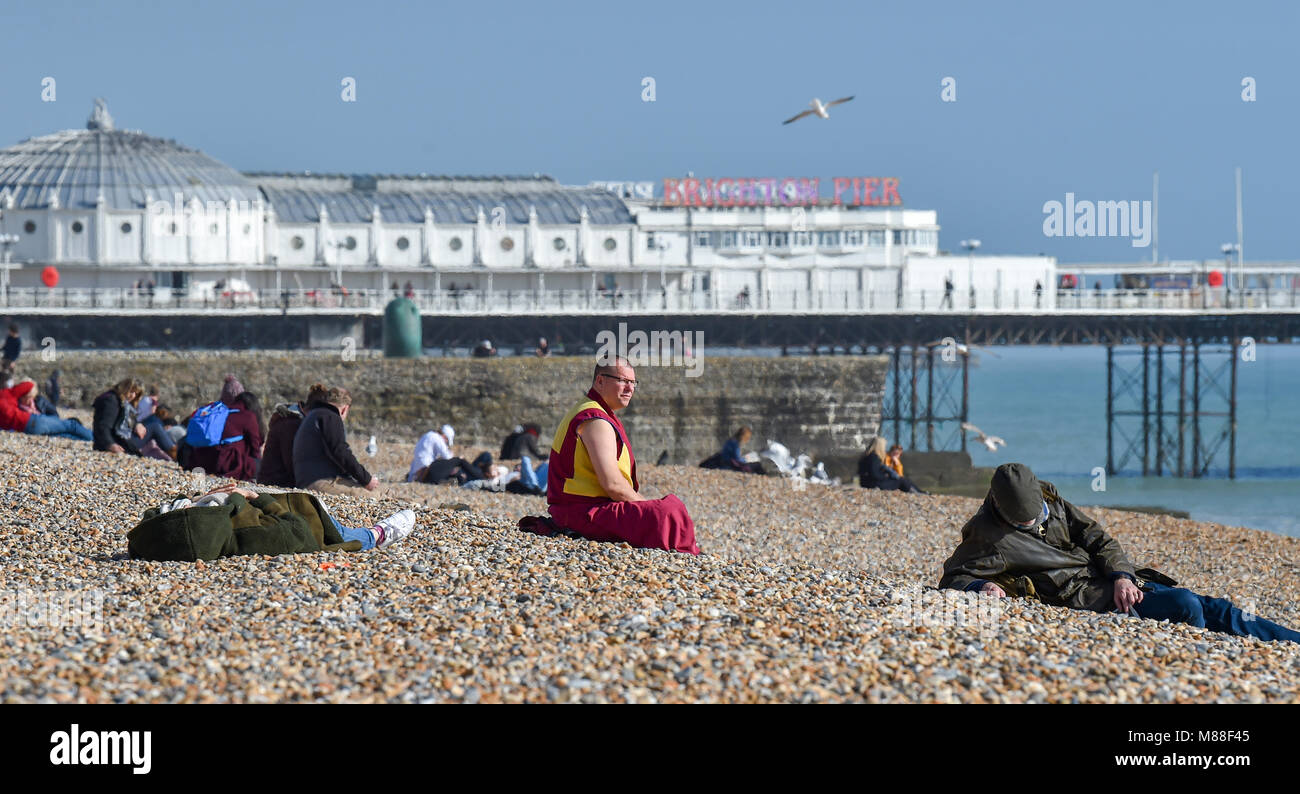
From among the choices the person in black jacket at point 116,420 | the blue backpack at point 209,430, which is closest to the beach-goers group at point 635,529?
the blue backpack at point 209,430

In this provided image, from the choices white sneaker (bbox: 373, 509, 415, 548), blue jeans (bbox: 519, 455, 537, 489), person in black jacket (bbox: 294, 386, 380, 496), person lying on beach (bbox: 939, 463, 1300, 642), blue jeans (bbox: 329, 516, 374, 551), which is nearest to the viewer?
person lying on beach (bbox: 939, 463, 1300, 642)

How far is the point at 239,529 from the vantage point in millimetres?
7680

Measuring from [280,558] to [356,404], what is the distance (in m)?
20.2

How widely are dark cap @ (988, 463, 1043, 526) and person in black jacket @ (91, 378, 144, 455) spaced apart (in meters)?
9.63

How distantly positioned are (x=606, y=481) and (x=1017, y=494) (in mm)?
2228

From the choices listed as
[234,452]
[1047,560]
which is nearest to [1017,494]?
[1047,560]

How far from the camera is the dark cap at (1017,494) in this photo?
679 cm

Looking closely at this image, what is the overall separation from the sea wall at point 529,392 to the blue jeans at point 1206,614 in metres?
20.9

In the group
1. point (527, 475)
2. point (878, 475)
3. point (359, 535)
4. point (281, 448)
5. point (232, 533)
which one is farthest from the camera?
point (878, 475)

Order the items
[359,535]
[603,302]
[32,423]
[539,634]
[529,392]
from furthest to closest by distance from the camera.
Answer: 1. [603,302]
2. [529,392]
3. [32,423]
4. [359,535]
5. [539,634]

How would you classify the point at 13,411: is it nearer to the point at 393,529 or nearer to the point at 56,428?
the point at 56,428

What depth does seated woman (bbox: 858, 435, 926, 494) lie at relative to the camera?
19109mm

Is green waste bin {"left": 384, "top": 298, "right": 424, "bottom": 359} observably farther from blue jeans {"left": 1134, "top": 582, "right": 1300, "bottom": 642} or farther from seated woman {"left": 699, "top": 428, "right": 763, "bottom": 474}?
blue jeans {"left": 1134, "top": 582, "right": 1300, "bottom": 642}

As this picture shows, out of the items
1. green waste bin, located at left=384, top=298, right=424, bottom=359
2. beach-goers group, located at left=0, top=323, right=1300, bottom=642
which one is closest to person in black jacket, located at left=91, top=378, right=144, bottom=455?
beach-goers group, located at left=0, top=323, right=1300, bottom=642
